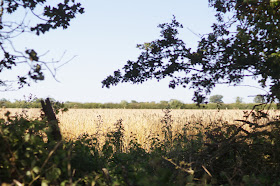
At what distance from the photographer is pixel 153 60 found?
536 cm

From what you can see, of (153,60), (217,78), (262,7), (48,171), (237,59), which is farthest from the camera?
(153,60)

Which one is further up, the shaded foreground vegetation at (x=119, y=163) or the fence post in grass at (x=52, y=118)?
the fence post in grass at (x=52, y=118)

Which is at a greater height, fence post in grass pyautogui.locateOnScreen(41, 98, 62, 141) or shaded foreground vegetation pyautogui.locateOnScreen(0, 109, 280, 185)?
fence post in grass pyautogui.locateOnScreen(41, 98, 62, 141)

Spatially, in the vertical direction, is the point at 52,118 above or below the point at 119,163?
above

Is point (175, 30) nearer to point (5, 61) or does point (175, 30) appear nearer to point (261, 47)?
point (261, 47)

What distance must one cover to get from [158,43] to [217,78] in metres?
1.32

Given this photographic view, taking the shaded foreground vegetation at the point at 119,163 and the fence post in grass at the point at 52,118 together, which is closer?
the shaded foreground vegetation at the point at 119,163

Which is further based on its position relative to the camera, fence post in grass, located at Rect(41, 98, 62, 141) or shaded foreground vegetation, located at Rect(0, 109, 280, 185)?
fence post in grass, located at Rect(41, 98, 62, 141)

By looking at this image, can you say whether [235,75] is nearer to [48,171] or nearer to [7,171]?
[48,171]

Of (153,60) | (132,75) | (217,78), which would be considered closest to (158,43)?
(153,60)

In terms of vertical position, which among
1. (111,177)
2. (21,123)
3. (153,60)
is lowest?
(111,177)

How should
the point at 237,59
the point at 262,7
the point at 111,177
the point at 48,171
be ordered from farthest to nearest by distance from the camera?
the point at 262,7
the point at 237,59
the point at 111,177
the point at 48,171

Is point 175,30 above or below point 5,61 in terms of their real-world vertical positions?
above

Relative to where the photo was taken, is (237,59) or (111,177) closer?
(111,177)
